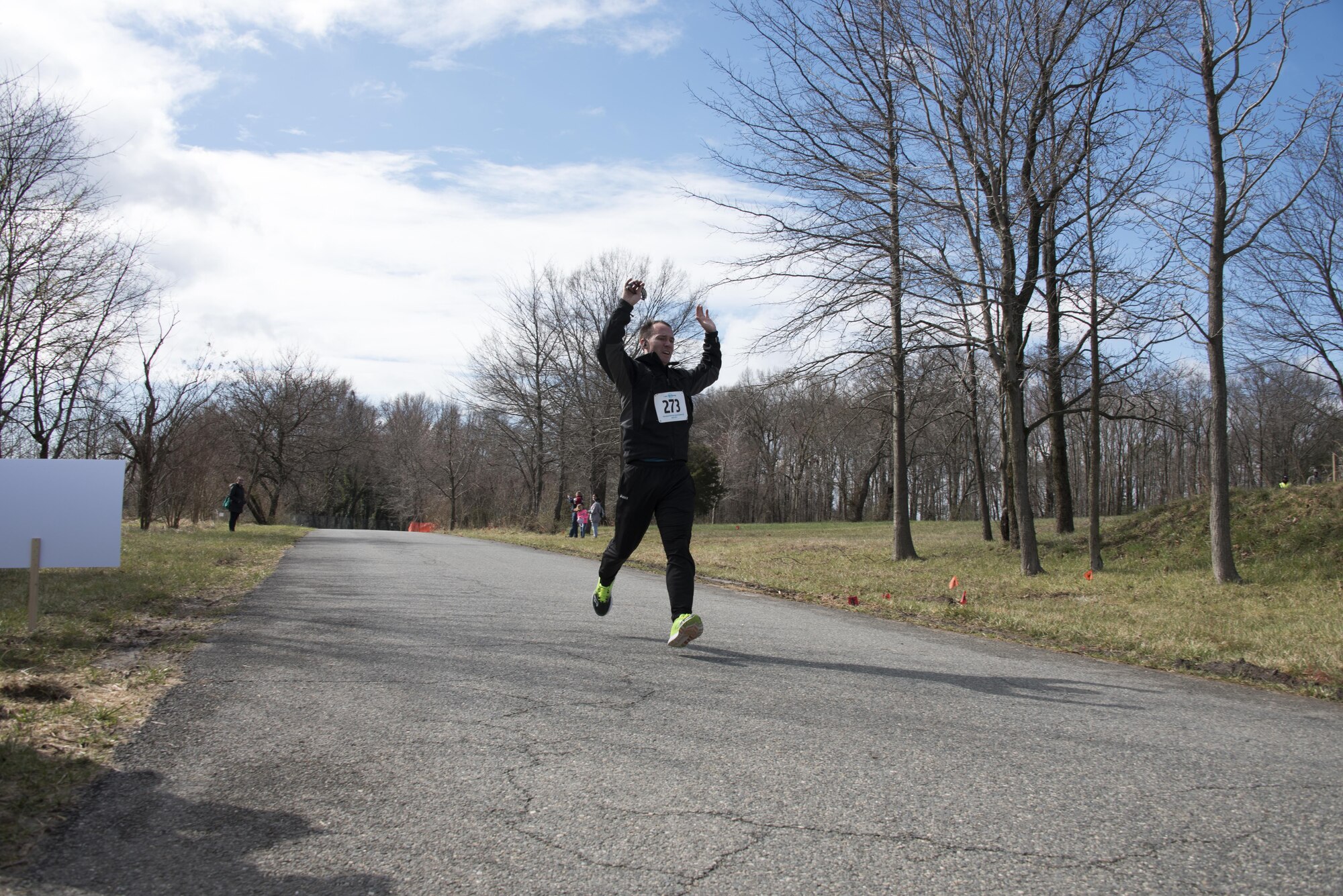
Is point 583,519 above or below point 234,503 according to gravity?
below

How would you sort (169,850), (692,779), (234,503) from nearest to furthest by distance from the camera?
(169,850) < (692,779) < (234,503)

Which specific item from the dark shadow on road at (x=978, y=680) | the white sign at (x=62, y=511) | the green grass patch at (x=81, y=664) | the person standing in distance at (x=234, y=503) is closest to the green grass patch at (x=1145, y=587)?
the dark shadow on road at (x=978, y=680)

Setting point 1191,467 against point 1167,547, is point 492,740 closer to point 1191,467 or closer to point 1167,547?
point 1167,547

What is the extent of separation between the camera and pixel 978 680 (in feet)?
16.7

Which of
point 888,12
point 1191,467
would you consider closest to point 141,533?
point 888,12

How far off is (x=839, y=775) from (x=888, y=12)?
13.8 metres

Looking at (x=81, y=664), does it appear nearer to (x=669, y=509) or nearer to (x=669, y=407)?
(x=669, y=509)

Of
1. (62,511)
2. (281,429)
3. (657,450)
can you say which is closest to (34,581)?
(62,511)

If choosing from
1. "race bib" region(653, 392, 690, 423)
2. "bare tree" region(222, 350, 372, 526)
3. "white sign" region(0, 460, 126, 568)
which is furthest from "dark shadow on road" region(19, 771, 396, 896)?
"bare tree" region(222, 350, 372, 526)

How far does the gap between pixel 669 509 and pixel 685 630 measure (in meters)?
0.80

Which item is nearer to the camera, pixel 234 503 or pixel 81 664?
pixel 81 664

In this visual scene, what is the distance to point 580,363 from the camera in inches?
1481

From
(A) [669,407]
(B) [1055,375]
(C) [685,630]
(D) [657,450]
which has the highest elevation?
(B) [1055,375]

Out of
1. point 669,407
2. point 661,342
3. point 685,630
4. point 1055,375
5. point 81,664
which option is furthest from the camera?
point 1055,375
